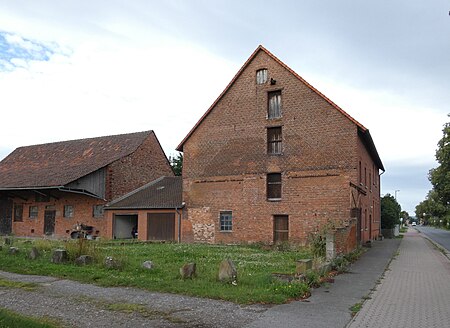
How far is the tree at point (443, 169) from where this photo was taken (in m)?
41.8

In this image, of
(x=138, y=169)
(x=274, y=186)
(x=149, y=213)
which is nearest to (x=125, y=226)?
(x=149, y=213)

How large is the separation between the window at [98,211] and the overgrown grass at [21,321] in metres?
25.7

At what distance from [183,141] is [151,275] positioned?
16450 millimetres

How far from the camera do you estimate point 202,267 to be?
13719 mm

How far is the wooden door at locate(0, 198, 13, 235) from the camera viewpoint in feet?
122

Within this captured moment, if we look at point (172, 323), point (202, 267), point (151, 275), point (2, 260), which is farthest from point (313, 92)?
point (172, 323)

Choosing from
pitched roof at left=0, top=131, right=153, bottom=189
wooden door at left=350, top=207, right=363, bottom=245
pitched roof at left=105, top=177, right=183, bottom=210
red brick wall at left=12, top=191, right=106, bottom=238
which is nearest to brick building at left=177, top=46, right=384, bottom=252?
wooden door at left=350, top=207, right=363, bottom=245

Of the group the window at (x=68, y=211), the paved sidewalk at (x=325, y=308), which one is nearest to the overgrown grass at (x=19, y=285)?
the paved sidewalk at (x=325, y=308)

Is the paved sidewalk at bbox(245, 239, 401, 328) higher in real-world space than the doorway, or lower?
lower

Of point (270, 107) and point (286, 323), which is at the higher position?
point (270, 107)

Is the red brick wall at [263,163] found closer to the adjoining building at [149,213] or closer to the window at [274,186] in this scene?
the window at [274,186]

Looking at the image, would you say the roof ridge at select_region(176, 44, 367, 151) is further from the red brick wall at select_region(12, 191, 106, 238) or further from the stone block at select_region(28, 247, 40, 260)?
the stone block at select_region(28, 247, 40, 260)

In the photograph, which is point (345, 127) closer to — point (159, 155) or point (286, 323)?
point (286, 323)

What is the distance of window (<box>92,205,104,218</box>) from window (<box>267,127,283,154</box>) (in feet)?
Answer: 48.7
